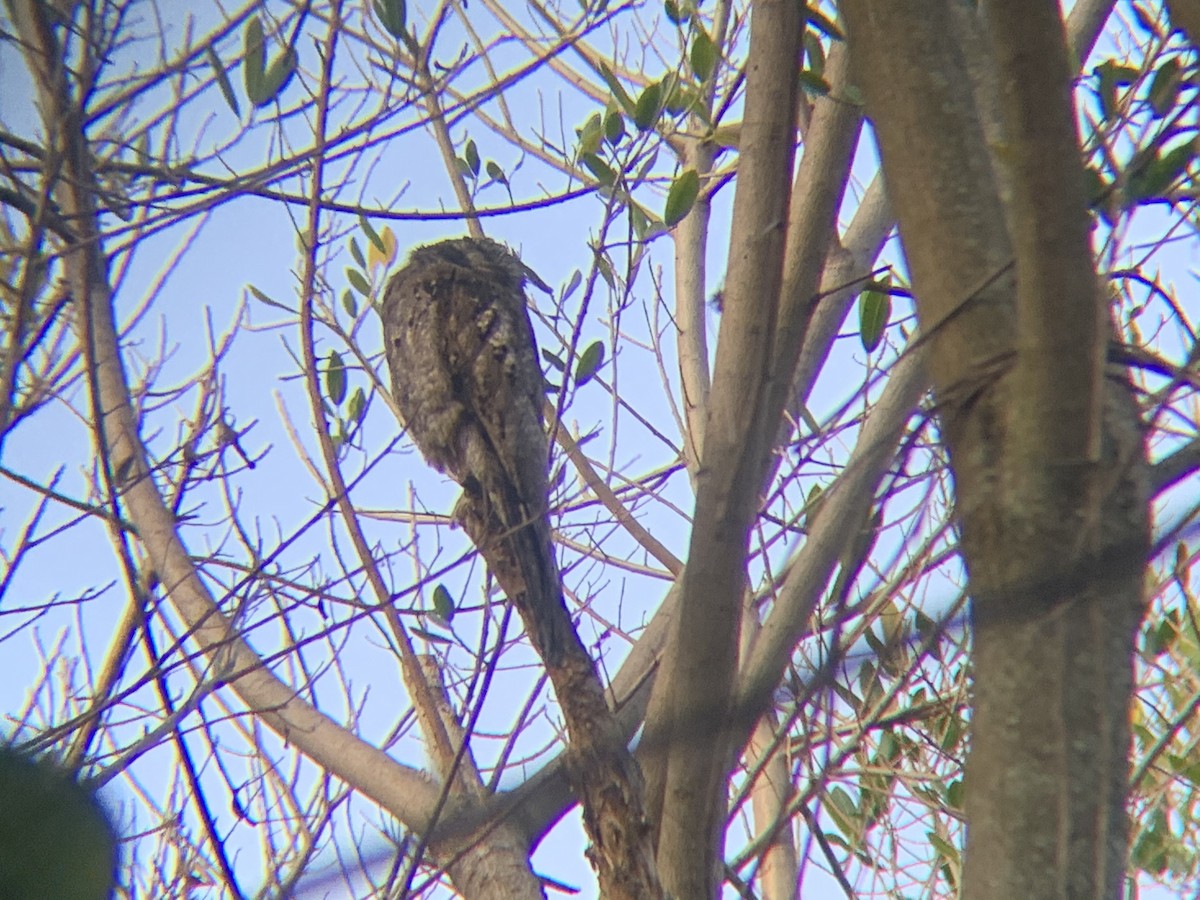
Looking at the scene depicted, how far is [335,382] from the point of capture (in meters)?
4.10

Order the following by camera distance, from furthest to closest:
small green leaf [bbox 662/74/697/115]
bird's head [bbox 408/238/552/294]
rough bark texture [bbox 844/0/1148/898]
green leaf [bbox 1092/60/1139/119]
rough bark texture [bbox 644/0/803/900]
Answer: bird's head [bbox 408/238/552/294] < small green leaf [bbox 662/74/697/115] < green leaf [bbox 1092/60/1139/119] < rough bark texture [bbox 644/0/803/900] < rough bark texture [bbox 844/0/1148/898]

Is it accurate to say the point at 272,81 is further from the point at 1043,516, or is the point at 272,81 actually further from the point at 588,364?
the point at 1043,516

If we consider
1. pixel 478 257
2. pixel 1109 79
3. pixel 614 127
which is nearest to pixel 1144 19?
pixel 1109 79

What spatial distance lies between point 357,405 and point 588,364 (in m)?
0.80

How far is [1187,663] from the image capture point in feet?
13.5

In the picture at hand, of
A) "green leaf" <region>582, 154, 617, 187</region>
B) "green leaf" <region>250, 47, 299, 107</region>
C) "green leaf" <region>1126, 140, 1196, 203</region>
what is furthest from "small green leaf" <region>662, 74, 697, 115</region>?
"green leaf" <region>1126, 140, 1196, 203</region>

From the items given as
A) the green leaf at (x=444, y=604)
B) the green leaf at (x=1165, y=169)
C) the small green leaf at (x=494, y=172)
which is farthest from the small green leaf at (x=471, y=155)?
the green leaf at (x=1165, y=169)

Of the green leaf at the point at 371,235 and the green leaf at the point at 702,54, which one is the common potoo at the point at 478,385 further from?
the green leaf at the point at 702,54

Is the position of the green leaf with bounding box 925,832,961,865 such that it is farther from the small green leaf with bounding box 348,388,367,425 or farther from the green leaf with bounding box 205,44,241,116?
the green leaf with bounding box 205,44,241,116

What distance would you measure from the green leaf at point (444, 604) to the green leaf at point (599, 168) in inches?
53.1

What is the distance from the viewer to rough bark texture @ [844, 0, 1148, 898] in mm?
1364

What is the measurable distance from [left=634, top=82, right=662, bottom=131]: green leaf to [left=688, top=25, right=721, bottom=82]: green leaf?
233 millimetres

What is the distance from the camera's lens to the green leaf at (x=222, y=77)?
2945mm

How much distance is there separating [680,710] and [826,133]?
4.18 feet
